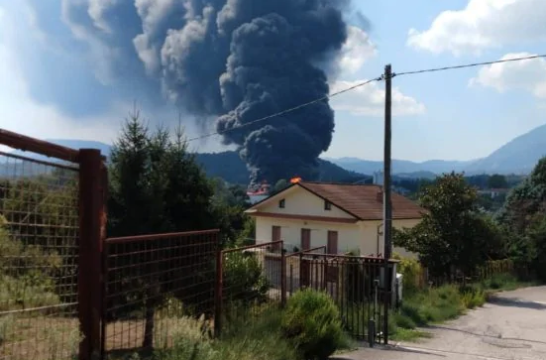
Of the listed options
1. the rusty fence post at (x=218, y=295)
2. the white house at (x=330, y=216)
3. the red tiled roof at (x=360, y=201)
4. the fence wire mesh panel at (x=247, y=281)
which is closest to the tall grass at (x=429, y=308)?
the fence wire mesh panel at (x=247, y=281)

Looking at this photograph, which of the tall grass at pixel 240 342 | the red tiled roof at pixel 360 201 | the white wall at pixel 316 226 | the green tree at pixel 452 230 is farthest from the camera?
the red tiled roof at pixel 360 201

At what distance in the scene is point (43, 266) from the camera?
4129mm

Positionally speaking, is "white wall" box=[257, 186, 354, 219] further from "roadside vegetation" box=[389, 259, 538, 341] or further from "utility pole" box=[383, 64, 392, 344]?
"utility pole" box=[383, 64, 392, 344]

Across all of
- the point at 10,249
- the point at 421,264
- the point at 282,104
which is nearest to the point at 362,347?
the point at 10,249

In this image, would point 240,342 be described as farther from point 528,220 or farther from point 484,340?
point 528,220

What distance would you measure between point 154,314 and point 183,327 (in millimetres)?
479

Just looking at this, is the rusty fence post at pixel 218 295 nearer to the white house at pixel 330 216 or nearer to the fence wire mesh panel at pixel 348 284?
the fence wire mesh panel at pixel 348 284

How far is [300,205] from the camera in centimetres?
4741

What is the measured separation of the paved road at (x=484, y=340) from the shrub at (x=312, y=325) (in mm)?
740

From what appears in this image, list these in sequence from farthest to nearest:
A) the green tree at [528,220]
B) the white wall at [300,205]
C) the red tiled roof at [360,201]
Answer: the white wall at [300,205] → the red tiled roof at [360,201] → the green tree at [528,220]

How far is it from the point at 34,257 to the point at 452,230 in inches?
955

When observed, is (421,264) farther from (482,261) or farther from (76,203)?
(76,203)

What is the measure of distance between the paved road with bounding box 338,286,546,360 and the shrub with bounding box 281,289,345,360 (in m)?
0.74

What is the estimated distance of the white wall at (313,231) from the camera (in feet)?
142
